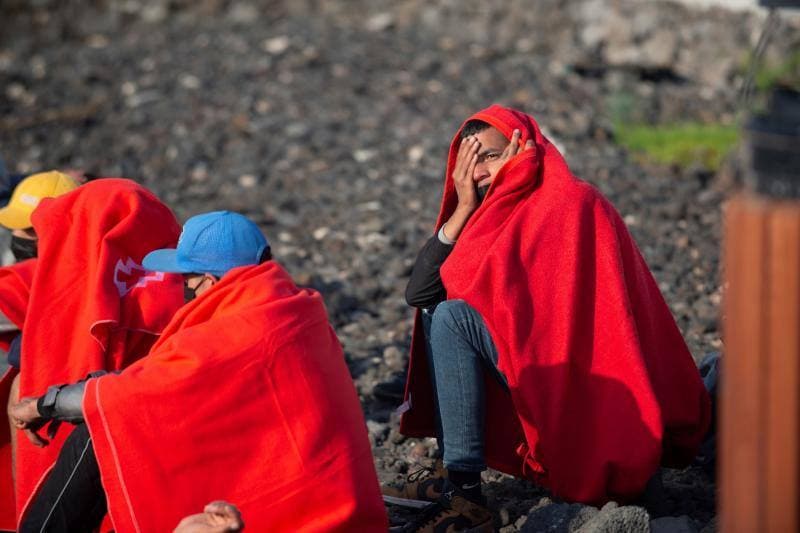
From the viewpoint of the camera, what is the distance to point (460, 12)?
1365 cm

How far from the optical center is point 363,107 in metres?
11.1

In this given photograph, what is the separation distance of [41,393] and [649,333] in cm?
226

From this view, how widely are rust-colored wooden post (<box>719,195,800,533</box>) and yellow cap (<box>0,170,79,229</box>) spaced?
339cm

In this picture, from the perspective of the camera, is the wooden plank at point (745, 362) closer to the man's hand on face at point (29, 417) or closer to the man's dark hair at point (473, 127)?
the man's dark hair at point (473, 127)

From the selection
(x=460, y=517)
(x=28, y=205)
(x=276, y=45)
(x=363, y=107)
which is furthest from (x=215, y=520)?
(x=276, y=45)

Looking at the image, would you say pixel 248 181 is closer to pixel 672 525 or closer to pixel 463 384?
pixel 463 384

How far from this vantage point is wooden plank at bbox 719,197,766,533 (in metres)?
2.47

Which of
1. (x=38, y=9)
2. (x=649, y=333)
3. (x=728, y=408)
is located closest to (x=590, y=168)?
(x=649, y=333)

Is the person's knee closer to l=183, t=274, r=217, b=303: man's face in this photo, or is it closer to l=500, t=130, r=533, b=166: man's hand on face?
l=500, t=130, r=533, b=166: man's hand on face

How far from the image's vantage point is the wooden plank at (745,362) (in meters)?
2.47

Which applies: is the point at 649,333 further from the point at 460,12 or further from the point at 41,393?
the point at 460,12

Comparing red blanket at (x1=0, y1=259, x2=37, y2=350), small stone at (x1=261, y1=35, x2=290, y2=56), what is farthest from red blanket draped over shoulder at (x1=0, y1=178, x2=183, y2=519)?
small stone at (x1=261, y1=35, x2=290, y2=56)

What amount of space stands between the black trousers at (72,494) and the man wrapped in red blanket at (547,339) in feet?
3.93

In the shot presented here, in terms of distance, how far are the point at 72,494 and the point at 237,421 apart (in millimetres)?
689
